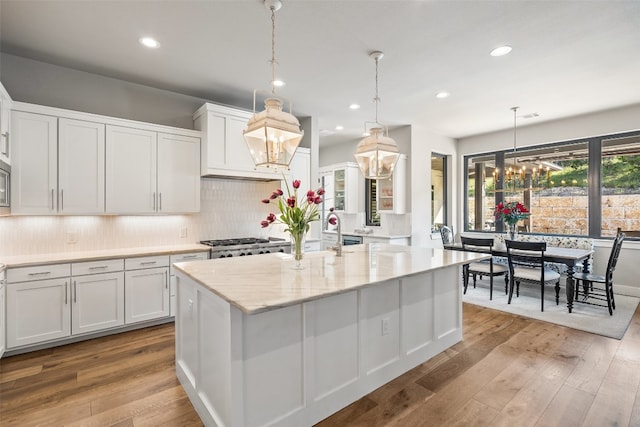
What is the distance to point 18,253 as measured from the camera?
3232 millimetres

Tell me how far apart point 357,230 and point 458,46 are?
13.3 ft

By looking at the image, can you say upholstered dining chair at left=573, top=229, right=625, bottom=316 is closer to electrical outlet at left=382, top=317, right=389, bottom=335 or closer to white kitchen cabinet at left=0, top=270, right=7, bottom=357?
electrical outlet at left=382, top=317, right=389, bottom=335

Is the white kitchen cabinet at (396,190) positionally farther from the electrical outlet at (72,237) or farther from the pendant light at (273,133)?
the electrical outlet at (72,237)

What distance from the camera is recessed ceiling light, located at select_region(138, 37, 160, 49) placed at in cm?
287

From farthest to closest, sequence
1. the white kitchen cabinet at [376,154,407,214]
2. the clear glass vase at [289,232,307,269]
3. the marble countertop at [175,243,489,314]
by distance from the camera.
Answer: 1. the white kitchen cabinet at [376,154,407,214]
2. the clear glass vase at [289,232,307,269]
3. the marble countertop at [175,243,489,314]

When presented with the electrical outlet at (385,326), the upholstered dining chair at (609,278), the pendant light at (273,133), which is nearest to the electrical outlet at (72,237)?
the pendant light at (273,133)

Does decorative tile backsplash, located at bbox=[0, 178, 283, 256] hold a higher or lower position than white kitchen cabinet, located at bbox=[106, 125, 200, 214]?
lower

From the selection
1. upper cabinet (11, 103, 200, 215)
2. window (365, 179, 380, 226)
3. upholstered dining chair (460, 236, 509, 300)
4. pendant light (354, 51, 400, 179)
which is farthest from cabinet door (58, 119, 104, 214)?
upholstered dining chair (460, 236, 509, 300)

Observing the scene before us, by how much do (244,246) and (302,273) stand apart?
206 centimetres

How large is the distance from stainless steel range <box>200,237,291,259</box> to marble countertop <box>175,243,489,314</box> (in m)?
1.25

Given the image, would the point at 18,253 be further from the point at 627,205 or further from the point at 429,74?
the point at 627,205

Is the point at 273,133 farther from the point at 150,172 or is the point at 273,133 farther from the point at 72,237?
the point at 72,237

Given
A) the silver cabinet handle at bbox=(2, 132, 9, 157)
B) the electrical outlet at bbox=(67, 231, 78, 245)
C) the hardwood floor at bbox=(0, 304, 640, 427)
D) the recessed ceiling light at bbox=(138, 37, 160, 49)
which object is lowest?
the hardwood floor at bbox=(0, 304, 640, 427)

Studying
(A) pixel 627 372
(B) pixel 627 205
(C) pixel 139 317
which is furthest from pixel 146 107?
(B) pixel 627 205
